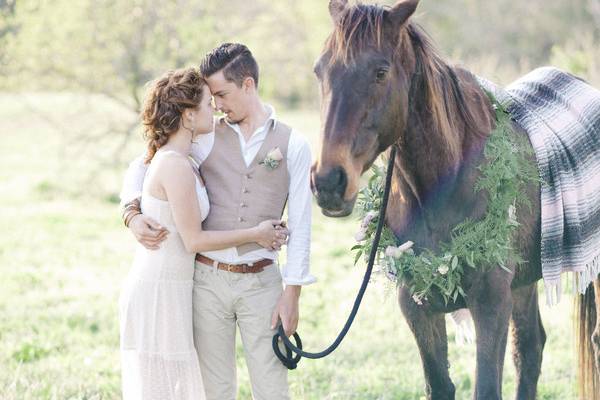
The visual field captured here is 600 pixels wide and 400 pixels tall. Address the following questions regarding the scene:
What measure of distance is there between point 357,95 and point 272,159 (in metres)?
0.59

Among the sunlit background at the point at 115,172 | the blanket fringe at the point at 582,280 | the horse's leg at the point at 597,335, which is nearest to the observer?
the blanket fringe at the point at 582,280

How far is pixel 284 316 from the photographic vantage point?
314cm

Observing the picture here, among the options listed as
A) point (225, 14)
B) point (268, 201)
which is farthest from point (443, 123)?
point (225, 14)

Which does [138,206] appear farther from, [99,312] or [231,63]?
[99,312]

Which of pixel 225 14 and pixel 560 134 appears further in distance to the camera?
pixel 225 14

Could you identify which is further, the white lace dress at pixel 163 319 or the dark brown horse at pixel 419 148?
the white lace dress at pixel 163 319

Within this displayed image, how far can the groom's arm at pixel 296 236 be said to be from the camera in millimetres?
3143

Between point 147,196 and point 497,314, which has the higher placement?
point 147,196

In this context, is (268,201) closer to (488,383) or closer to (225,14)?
(488,383)

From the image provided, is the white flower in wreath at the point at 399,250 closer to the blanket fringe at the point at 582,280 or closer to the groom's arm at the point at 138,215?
the blanket fringe at the point at 582,280

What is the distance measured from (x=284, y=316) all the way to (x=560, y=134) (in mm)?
1438

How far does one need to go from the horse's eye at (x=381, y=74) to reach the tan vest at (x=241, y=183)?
59cm

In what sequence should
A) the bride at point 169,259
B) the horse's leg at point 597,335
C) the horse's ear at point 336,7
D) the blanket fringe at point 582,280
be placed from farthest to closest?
the horse's leg at point 597,335
the blanket fringe at point 582,280
the bride at point 169,259
the horse's ear at point 336,7

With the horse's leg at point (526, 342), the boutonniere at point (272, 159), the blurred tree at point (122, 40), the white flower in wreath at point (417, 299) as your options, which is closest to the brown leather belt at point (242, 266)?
the boutonniere at point (272, 159)
